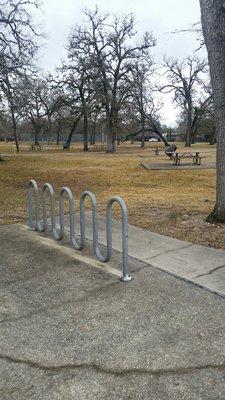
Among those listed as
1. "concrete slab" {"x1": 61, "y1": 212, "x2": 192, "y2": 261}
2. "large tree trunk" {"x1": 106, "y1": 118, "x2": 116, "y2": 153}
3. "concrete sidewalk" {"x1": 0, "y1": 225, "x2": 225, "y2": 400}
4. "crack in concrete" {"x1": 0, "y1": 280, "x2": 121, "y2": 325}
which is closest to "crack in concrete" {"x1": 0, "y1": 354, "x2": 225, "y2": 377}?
"concrete sidewalk" {"x1": 0, "y1": 225, "x2": 225, "y2": 400}

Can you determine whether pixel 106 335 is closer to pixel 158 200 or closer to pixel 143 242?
pixel 143 242

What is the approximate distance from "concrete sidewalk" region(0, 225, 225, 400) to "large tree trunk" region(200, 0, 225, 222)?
2492mm

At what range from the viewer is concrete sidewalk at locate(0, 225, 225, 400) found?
244cm

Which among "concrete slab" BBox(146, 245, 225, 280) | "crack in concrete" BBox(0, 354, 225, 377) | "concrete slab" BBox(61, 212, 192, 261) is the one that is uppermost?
"concrete slab" BBox(146, 245, 225, 280)

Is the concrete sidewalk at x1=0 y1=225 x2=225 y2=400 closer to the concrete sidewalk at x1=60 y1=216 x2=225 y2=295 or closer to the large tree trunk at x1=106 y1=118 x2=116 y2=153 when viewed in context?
the concrete sidewalk at x1=60 y1=216 x2=225 y2=295

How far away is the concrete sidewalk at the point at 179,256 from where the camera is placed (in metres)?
4.10

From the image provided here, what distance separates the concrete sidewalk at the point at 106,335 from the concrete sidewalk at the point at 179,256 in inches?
6.7

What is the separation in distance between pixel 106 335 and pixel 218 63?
476 centimetres

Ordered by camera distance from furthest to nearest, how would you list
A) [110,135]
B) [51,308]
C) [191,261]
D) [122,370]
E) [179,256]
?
1. [110,135]
2. [179,256]
3. [191,261]
4. [51,308]
5. [122,370]

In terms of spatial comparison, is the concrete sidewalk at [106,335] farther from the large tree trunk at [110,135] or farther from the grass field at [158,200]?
the large tree trunk at [110,135]

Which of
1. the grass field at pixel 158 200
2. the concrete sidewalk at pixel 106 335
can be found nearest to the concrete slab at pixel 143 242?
the grass field at pixel 158 200

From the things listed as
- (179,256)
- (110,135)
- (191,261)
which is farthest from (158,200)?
(110,135)

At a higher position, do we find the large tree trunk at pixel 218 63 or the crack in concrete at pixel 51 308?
the large tree trunk at pixel 218 63

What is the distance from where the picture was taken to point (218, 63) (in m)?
6.09
